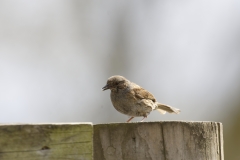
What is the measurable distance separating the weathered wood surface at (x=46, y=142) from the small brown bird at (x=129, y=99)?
14.2 feet

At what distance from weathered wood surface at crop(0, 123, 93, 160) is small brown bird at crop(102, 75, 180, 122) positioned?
4.33 m

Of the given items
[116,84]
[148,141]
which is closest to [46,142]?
[148,141]

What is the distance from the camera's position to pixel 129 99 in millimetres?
7109

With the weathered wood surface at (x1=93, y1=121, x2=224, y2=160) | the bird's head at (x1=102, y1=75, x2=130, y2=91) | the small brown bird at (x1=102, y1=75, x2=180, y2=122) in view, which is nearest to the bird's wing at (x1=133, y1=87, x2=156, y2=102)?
the small brown bird at (x1=102, y1=75, x2=180, y2=122)

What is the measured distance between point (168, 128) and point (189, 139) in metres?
0.17

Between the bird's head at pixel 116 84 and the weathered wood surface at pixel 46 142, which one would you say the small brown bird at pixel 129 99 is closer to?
the bird's head at pixel 116 84

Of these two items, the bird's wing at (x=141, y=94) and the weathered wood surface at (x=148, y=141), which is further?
the bird's wing at (x=141, y=94)

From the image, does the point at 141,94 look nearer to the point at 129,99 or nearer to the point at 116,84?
the point at 129,99

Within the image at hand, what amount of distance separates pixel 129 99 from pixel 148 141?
3.48 metres

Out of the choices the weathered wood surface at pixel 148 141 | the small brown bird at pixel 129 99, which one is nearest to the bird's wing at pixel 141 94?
the small brown bird at pixel 129 99

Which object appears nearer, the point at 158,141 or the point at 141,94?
the point at 158,141

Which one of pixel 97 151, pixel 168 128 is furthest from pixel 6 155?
pixel 168 128

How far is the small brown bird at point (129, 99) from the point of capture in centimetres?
707

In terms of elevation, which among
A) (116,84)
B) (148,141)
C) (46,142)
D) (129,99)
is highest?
(46,142)
